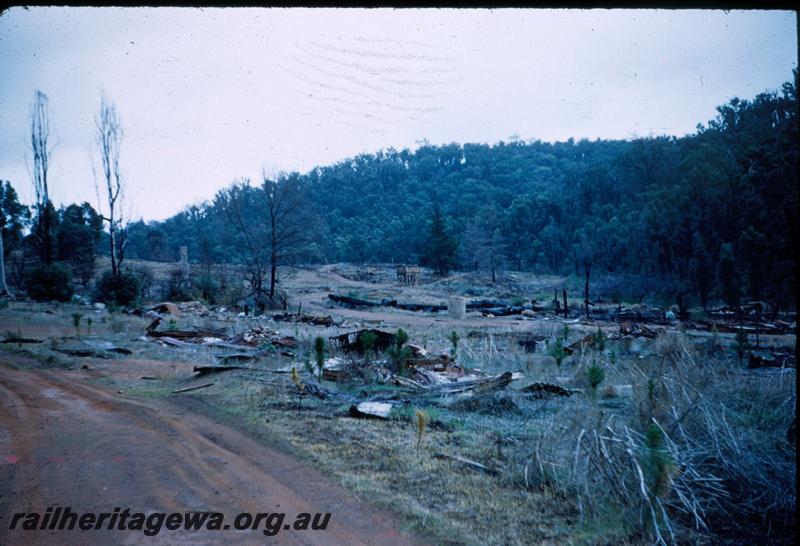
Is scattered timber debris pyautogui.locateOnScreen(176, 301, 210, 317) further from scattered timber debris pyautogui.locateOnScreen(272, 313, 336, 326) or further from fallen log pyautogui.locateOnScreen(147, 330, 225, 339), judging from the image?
fallen log pyautogui.locateOnScreen(147, 330, 225, 339)

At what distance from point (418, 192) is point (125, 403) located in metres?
78.1

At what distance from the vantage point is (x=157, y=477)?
4.54 metres

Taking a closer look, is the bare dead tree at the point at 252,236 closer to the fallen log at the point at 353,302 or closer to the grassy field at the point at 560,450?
the fallen log at the point at 353,302

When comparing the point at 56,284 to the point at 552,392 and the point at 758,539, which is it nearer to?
the point at 552,392

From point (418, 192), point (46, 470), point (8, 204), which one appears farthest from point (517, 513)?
point (418, 192)

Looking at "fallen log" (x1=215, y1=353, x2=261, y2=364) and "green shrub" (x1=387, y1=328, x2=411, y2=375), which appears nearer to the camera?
"green shrub" (x1=387, y1=328, x2=411, y2=375)

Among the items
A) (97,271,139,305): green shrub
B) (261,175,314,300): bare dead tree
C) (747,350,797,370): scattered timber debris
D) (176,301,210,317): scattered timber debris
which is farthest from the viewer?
(261,175,314,300): bare dead tree

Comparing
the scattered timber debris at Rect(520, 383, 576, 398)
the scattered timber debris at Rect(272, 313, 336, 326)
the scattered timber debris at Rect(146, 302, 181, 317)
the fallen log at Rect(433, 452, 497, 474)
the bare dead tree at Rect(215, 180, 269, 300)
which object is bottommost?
the scattered timber debris at Rect(272, 313, 336, 326)

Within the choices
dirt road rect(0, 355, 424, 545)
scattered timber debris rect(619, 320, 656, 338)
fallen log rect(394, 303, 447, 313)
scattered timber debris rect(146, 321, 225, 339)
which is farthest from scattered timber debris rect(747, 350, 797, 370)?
fallen log rect(394, 303, 447, 313)

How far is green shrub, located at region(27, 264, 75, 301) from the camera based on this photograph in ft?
79.3

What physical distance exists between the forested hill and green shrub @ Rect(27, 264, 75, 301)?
17674mm

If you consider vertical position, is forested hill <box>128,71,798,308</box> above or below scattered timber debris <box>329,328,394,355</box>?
above

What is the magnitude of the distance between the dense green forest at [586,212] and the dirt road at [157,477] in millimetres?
3648

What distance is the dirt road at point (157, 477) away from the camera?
3.61 meters
